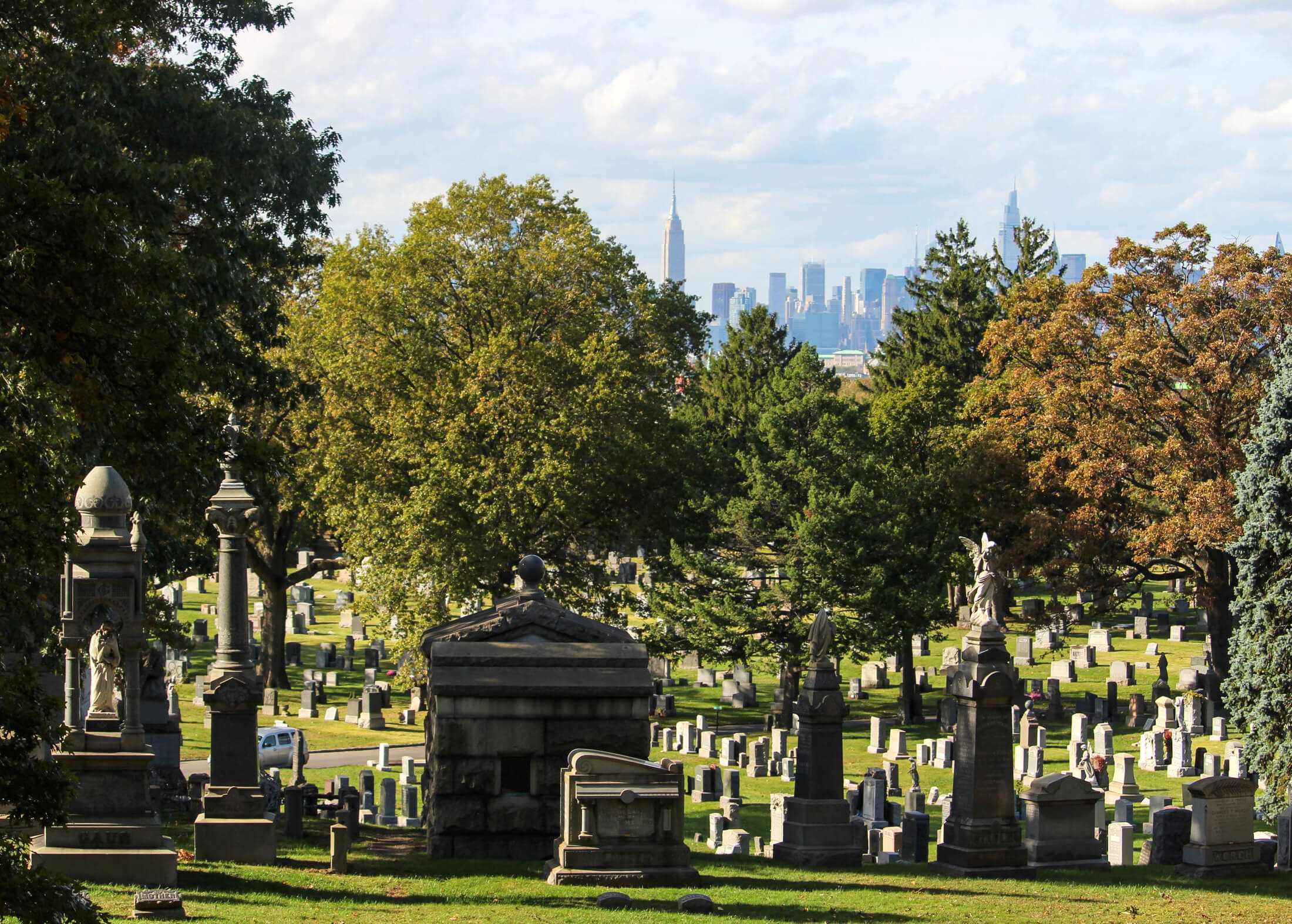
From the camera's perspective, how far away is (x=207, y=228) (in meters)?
19.0

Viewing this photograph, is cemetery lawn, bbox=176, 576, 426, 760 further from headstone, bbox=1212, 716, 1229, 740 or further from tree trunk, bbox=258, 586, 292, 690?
headstone, bbox=1212, 716, 1229, 740

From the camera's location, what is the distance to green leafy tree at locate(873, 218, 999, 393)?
53719 mm

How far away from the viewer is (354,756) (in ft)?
104

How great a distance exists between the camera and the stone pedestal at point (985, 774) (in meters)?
16.6

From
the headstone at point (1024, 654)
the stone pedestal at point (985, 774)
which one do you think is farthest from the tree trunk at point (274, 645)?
A: the stone pedestal at point (985, 774)

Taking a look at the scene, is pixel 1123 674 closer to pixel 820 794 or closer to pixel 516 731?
pixel 820 794

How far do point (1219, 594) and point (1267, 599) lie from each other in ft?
36.4

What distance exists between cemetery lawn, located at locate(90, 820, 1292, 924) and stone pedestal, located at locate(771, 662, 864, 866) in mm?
471

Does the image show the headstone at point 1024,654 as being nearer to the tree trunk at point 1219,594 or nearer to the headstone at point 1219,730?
the tree trunk at point 1219,594

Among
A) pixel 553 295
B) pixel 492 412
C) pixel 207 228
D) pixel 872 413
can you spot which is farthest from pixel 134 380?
pixel 872 413

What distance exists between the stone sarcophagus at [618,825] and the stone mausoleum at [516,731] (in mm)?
1244

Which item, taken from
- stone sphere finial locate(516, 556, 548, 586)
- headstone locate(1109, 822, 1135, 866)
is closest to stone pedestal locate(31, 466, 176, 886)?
stone sphere finial locate(516, 556, 548, 586)

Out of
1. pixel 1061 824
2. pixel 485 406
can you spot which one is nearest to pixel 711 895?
pixel 1061 824

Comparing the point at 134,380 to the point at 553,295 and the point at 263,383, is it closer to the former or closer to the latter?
the point at 263,383
